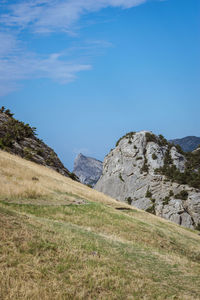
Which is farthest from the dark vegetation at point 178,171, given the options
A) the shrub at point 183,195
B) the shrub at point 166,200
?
the shrub at point 166,200

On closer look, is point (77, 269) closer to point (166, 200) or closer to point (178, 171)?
point (166, 200)

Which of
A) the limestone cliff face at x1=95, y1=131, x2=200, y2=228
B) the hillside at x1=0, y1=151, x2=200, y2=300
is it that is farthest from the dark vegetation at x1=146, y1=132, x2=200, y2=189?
the hillside at x1=0, y1=151, x2=200, y2=300

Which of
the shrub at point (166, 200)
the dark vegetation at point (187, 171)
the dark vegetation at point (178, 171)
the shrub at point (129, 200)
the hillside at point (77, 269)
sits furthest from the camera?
the shrub at point (129, 200)

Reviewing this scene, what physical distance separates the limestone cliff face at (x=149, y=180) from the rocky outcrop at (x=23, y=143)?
121ft

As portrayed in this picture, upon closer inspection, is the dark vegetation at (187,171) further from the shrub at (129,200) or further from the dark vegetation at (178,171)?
the shrub at (129,200)

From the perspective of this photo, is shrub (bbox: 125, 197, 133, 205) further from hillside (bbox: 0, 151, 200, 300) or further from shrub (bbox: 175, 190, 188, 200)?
hillside (bbox: 0, 151, 200, 300)

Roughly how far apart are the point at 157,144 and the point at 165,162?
29.8ft

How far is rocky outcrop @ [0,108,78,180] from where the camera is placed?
1837 inches

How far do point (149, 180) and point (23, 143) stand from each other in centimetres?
5303

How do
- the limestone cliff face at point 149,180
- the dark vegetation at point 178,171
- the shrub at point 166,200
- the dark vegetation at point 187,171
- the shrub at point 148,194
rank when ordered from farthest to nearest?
the shrub at point 148,194 < the dark vegetation at point 178,171 < the dark vegetation at point 187,171 < the shrub at point 166,200 < the limestone cliff face at point 149,180

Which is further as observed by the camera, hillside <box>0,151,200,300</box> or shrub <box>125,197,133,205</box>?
shrub <box>125,197,133,205</box>

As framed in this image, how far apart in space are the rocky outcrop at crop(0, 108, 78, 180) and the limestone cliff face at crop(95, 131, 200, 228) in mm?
36989

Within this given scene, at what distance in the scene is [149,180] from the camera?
92375 millimetres

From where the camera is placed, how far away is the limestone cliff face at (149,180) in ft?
252
